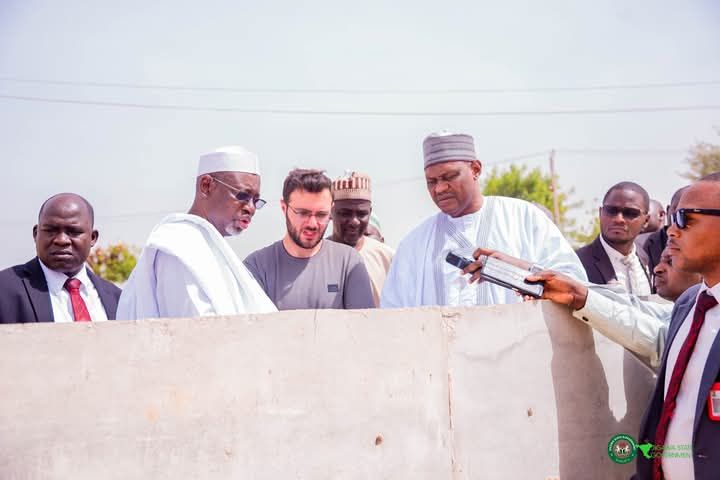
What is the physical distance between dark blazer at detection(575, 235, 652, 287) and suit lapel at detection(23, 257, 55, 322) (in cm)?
391

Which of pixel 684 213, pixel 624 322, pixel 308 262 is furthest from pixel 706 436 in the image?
pixel 308 262

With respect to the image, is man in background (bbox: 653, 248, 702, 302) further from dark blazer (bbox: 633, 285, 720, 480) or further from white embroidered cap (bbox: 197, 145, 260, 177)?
white embroidered cap (bbox: 197, 145, 260, 177)

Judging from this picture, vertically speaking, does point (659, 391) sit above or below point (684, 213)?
below

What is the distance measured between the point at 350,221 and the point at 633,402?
274cm

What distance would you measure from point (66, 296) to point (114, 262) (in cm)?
2569

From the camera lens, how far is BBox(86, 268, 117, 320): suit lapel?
4922 mm

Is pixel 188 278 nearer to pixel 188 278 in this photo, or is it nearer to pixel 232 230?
pixel 188 278

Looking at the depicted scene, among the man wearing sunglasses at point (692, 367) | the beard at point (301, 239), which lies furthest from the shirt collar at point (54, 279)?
the man wearing sunglasses at point (692, 367)

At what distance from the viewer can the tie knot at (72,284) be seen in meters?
4.78

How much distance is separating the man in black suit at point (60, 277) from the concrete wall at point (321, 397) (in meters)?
2.08

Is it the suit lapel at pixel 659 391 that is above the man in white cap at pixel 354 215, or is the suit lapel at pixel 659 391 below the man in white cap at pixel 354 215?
below

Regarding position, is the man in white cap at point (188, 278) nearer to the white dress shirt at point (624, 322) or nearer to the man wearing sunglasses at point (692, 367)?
the white dress shirt at point (624, 322)

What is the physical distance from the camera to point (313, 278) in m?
4.62

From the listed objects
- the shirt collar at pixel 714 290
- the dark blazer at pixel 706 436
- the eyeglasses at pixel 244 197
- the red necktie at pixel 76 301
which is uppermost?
the eyeglasses at pixel 244 197
